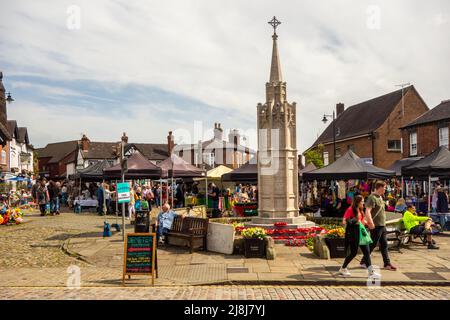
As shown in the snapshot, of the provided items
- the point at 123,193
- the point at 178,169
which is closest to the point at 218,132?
the point at 178,169

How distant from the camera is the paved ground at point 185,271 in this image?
785cm

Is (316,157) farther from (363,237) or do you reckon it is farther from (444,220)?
(363,237)

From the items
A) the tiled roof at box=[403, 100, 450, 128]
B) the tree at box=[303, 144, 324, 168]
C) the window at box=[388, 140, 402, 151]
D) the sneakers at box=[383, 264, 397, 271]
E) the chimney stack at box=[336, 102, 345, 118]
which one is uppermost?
the chimney stack at box=[336, 102, 345, 118]

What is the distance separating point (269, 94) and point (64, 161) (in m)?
78.9

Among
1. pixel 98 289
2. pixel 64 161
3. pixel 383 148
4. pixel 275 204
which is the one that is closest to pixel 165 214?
pixel 275 204

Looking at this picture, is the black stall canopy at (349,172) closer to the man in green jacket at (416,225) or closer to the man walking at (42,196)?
the man in green jacket at (416,225)

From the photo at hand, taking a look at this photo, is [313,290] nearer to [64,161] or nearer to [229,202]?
[229,202]

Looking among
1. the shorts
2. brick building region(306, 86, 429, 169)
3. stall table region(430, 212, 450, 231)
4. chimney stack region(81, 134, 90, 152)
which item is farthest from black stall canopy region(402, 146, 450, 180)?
chimney stack region(81, 134, 90, 152)

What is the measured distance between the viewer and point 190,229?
12.1 m

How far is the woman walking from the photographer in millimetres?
8539

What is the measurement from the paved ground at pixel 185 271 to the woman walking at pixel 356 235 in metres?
0.33

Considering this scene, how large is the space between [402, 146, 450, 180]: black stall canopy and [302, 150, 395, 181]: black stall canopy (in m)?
0.99

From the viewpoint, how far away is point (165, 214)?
13000 millimetres

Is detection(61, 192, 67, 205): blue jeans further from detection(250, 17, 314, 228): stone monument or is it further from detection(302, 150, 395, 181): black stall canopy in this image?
detection(250, 17, 314, 228): stone monument
